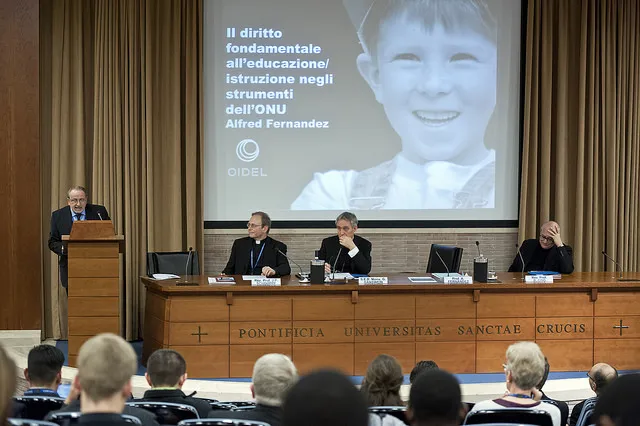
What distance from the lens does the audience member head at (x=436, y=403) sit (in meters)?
2.20

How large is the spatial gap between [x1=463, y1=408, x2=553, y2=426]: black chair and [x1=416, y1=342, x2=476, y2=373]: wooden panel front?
3.42 metres

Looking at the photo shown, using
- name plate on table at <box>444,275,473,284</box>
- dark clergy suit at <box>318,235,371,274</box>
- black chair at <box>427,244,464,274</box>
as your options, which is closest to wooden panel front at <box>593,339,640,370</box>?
name plate on table at <box>444,275,473,284</box>

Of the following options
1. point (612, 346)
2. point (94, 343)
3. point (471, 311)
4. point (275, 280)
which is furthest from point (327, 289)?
point (94, 343)

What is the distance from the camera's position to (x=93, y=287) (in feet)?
21.2

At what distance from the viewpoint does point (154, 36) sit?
8.28 m

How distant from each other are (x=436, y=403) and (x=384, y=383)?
123cm

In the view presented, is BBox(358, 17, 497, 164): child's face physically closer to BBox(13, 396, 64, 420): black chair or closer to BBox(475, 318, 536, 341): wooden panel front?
BBox(475, 318, 536, 341): wooden panel front

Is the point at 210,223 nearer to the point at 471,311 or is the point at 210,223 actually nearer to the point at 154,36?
the point at 154,36

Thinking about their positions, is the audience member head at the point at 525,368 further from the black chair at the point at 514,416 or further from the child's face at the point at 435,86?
the child's face at the point at 435,86

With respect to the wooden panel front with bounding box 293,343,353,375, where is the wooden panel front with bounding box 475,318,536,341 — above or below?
above

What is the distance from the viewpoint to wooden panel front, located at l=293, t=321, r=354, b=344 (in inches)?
256

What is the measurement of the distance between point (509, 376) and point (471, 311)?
319cm

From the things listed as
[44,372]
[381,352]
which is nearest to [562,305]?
[381,352]

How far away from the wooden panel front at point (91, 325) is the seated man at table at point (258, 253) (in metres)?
1.19
